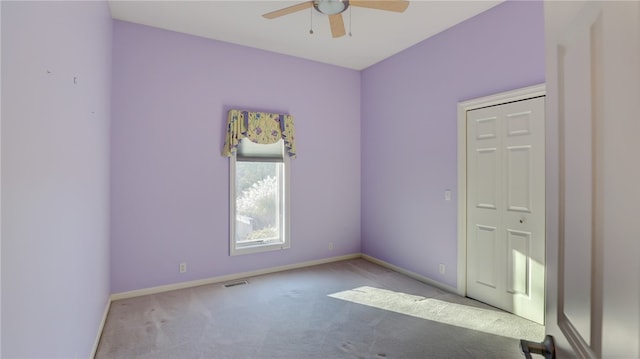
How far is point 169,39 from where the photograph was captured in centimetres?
374

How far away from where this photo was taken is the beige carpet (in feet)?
8.14

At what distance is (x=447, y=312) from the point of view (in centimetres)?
315

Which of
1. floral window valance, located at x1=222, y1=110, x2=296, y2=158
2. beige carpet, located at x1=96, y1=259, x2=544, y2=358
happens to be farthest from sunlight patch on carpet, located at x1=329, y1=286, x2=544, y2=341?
floral window valance, located at x1=222, y1=110, x2=296, y2=158

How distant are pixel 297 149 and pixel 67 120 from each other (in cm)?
308

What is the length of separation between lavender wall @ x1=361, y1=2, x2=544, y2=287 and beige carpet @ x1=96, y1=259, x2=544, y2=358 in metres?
0.70

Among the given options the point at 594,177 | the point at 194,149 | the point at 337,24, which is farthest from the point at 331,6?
the point at 594,177

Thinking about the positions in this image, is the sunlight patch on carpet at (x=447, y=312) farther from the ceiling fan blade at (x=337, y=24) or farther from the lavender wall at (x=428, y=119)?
the ceiling fan blade at (x=337, y=24)

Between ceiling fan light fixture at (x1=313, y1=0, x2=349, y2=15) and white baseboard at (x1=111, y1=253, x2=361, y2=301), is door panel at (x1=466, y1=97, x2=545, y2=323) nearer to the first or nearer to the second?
ceiling fan light fixture at (x1=313, y1=0, x2=349, y2=15)

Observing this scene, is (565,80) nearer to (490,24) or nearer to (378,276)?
(490,24)

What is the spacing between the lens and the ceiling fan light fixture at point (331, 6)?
9.38ft

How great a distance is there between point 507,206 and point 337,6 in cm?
248

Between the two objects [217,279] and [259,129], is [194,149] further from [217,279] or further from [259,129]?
[217,279]

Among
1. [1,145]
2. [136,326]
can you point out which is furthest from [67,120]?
[136,326]

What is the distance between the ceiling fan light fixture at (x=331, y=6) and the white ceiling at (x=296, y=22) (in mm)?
322
